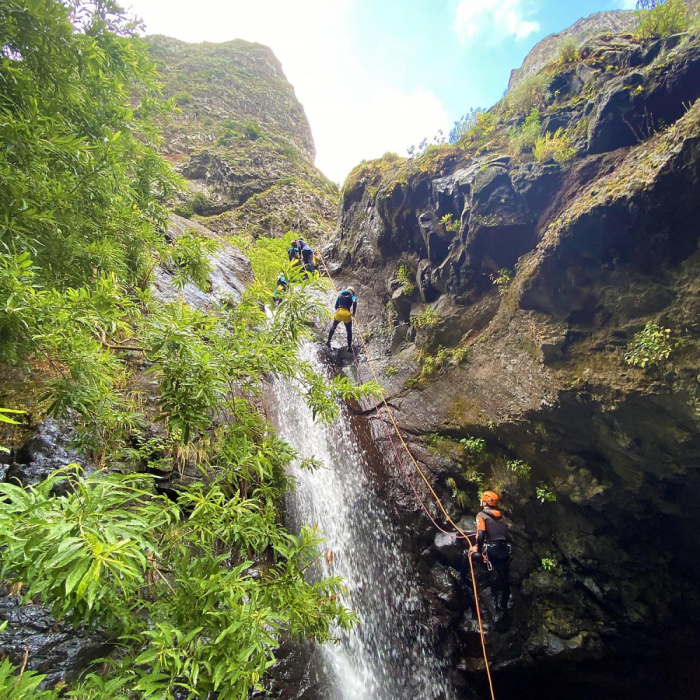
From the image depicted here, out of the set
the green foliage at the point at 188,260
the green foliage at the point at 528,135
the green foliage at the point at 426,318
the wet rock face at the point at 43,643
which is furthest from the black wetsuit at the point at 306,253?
the wet rock face at the point at 43,643

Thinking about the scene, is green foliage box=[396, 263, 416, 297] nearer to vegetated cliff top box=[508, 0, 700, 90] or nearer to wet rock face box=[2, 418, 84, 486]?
wet rock face box=[2, 418, 84, 486]

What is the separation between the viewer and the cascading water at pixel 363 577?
508cm

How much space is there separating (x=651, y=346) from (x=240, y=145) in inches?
959

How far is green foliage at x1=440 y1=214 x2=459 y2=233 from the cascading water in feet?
17.7

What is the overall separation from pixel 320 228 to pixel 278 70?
96.1ft

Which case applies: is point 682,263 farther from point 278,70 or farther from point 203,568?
point 278,70

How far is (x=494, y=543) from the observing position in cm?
533

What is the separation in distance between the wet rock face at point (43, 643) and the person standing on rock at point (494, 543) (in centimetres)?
468

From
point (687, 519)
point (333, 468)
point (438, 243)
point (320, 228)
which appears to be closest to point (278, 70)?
point (320, 228)

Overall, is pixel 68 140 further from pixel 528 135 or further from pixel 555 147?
pixel 528 135

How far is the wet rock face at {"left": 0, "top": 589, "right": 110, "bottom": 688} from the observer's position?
275cm

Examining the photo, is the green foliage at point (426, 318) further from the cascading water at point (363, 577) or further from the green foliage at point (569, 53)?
the green foliage at point (569, 53)

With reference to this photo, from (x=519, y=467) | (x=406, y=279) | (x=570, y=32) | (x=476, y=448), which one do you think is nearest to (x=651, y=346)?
(x=519, y=467)

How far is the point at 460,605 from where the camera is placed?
5777mm
